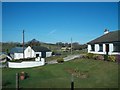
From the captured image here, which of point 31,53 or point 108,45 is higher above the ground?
point 108,45

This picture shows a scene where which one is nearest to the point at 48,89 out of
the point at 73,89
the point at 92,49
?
the point at 73,89

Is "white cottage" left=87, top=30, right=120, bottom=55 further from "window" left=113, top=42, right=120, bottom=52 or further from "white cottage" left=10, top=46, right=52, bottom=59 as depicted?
"white cottage" left=10, top=46, right=52, bottom=59

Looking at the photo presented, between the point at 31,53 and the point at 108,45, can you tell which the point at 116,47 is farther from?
the point at 31,53

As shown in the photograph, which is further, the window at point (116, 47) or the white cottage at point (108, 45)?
the white cottage at point (108, 45)

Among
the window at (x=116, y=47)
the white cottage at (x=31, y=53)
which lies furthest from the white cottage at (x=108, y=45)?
the white cottage at (x=31, y=53)

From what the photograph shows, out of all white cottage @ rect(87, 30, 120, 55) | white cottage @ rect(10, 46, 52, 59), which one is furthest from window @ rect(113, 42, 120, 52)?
white cottage @ rect(10, 46, 52, 59)

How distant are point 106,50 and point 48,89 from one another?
766 inches

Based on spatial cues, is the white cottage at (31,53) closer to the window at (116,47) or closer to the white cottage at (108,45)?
the white cottage at (108,45)

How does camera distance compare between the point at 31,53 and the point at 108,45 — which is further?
the point at 31,53

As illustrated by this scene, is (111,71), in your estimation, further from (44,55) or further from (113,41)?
(44,55)

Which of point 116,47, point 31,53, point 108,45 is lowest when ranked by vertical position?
point 31,53

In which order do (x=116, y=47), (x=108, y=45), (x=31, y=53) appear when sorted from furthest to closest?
(x=31, y=53), (x=108, y=45), (x=116, y=47)

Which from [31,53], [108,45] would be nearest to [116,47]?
[108,45]

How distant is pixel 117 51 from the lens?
27109mm
